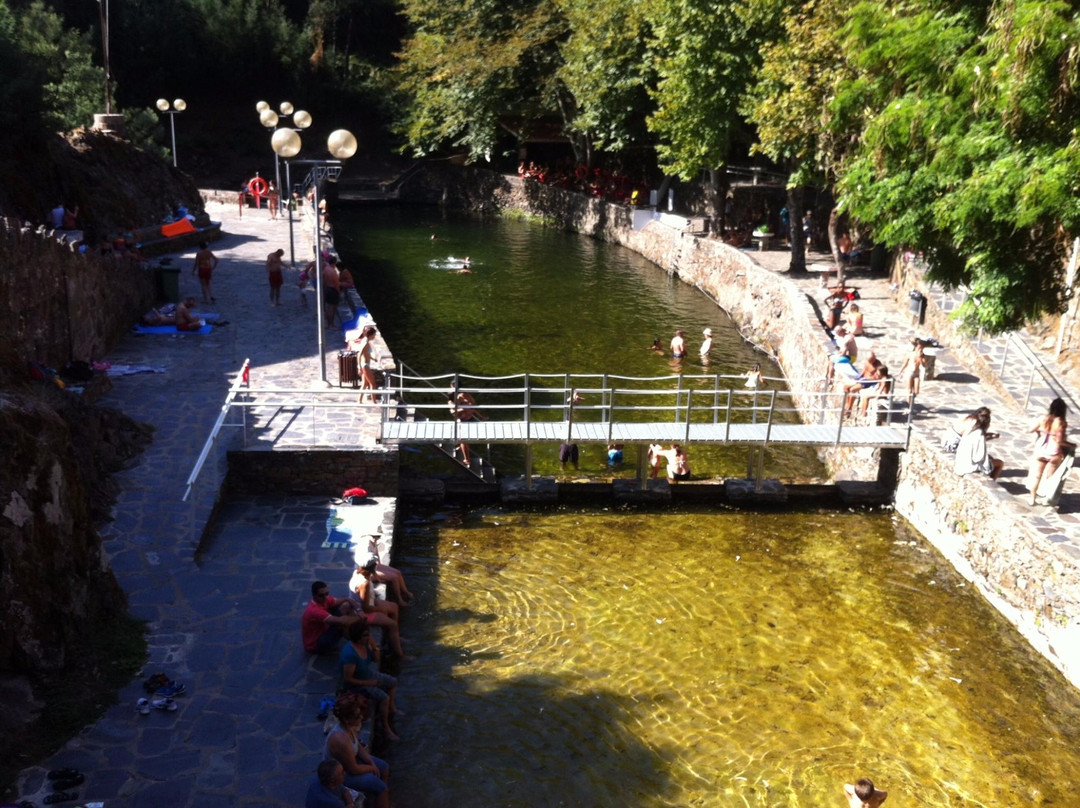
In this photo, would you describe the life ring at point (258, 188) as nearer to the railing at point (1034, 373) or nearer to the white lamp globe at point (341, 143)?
the white lamp globe at point (341, 143)

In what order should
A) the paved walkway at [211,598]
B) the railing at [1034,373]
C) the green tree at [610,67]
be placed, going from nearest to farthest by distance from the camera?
the paved walkway at [211,598] → the railing at [1034,373] → the green tree at [610,67]

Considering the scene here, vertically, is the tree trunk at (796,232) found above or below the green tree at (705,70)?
below

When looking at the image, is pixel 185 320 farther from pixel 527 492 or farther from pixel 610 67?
pixel 610 67

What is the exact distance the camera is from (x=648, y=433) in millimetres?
16000

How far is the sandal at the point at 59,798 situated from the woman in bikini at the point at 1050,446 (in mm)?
11637

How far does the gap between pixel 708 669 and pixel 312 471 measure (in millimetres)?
6325

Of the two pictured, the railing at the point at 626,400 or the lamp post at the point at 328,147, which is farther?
the railing at the point at 626,400

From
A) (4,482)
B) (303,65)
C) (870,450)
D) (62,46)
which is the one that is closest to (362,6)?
(303,65)

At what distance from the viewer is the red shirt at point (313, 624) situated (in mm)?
10281

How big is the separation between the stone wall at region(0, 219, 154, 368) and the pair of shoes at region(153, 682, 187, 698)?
6868 mm

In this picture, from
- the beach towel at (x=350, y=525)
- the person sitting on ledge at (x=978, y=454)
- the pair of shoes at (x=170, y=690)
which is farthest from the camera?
the person sitting on ledge at (x=978, y=454)

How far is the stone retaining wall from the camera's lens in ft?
38.9

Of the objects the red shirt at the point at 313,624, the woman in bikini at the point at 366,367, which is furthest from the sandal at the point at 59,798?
the woman in bikini at the point at 366,367

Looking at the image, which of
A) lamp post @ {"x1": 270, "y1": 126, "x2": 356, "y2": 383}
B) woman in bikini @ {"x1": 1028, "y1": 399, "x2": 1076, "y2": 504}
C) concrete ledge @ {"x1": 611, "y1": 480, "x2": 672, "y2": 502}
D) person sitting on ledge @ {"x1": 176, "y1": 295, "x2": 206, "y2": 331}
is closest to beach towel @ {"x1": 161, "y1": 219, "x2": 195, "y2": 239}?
person sitting on ledge @ {"x1": 176, "y1": 295, "x2": 206, "y2": 331}
